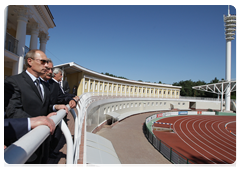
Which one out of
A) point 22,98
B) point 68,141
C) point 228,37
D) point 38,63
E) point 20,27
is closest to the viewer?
point 68,141

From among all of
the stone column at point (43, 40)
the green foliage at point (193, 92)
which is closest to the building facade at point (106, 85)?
the stone column at point (43, 40)

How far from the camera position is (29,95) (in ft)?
6.85

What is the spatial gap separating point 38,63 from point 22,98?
0.61 m

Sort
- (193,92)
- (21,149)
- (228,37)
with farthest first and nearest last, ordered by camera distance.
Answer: (193,92), (228,37), (21,149)

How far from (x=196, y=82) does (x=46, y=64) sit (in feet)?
337

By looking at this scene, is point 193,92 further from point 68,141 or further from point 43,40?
point 68,141

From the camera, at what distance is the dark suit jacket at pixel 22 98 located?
1.83 m

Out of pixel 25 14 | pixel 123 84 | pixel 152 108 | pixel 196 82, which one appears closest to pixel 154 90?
pixel 152 108

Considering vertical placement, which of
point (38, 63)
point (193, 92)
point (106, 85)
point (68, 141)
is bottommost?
point (193, 92)

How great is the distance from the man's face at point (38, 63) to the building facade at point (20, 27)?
31.3ft

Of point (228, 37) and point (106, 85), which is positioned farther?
point (228, 37)

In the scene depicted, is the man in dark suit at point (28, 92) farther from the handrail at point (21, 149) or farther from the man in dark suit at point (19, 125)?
the handrail at point (21, 149)

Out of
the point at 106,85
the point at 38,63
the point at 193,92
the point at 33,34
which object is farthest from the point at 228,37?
the point at 38,63
